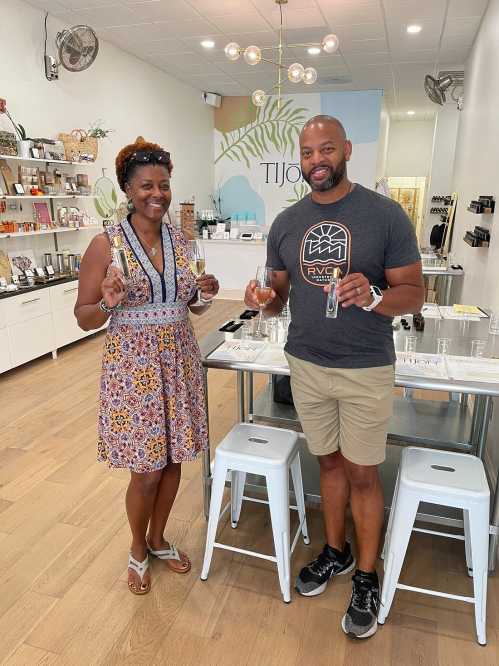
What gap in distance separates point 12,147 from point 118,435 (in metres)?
3.48

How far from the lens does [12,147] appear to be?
4.22 metres

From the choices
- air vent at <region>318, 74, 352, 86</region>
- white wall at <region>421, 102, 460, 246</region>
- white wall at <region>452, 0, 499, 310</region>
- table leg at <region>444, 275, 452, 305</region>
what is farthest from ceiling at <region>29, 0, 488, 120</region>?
table leg at <region>444, 275, 452, 305</region>

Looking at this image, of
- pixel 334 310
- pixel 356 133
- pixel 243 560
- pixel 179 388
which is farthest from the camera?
pixel 356 133

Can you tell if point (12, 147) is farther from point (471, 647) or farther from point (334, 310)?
point (471, 647)

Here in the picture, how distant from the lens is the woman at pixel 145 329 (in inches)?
65.6

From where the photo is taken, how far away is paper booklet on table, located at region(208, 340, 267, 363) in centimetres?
206

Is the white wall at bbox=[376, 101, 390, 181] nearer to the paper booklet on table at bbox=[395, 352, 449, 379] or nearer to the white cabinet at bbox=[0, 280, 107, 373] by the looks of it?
the white cabinet at bbox=[0, 280, 107, 373]

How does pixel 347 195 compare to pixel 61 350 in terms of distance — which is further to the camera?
pixel 61 350

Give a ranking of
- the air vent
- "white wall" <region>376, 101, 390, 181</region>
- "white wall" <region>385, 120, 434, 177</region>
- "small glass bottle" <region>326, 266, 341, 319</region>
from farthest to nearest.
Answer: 1. "white wall" <region>385, 120, 434, 177</region>
2. "white wall" <region>376, 101, 390, 181</region>
3. the air vent
4. "small glass bottle" <region>326, 266, 341, 319</region>

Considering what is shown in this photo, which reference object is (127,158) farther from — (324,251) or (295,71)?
(295,71)

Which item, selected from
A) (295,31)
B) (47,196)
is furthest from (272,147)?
(47,196)

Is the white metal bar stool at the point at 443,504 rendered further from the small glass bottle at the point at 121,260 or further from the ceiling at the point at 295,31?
the ceiling at the point at 295,31

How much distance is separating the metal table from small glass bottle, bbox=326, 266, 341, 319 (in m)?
0.43

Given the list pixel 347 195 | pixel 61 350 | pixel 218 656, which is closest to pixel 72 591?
pixel 218 656
